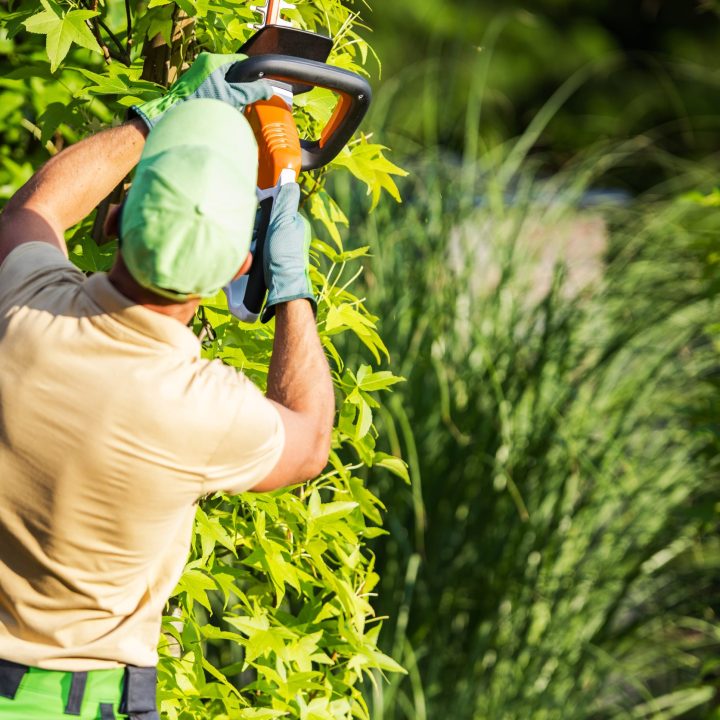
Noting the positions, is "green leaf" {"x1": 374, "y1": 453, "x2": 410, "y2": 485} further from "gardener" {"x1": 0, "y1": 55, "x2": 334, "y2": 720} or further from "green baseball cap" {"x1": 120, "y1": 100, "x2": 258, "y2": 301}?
"green baseball cap" {"x1": 120, "y1": 100, "x2": 258, "y2": 301}

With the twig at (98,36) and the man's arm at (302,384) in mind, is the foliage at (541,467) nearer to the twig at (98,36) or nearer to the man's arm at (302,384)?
the twig at (98,36)

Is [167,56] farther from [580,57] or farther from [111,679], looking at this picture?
[580,57]

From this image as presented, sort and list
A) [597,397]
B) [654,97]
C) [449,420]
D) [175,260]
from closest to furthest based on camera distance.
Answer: [175,260]
[449,420]
[597,397]
[654,97]

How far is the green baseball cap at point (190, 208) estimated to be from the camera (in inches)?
53.3

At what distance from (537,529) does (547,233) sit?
3.50ft

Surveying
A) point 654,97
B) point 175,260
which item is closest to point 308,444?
point 175,260

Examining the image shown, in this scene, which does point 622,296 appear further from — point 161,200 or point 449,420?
point 161,200

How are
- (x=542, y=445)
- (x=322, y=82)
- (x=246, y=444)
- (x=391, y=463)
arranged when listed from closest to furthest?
(x=246, y=444), (x=322, y=82), (x=391, y=463), (x=542, y=445)

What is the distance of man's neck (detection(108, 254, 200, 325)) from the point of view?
1427mm

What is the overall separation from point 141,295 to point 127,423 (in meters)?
0.16

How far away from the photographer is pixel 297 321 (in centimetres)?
164

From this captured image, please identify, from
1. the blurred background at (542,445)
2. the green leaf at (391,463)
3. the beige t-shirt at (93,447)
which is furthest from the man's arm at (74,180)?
the blurred background at (542,445)

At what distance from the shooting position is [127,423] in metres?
1.40

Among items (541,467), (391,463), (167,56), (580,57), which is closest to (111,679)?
(391,463)
